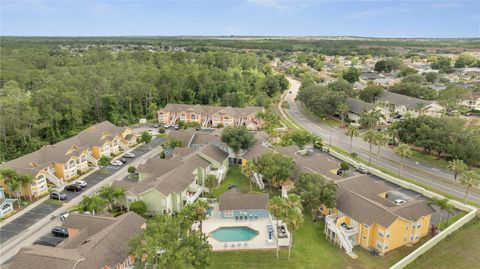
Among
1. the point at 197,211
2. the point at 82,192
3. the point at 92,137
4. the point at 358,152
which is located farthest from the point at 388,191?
the point at 92,137

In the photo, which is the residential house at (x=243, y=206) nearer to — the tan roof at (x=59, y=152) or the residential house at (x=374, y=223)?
the residential house at (x=374, y=223)

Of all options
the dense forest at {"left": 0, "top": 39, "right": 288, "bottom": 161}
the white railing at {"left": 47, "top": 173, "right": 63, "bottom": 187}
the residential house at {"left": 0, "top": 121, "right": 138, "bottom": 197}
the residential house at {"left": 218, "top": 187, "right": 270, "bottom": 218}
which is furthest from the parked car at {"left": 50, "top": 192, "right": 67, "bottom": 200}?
the dense forest at {"left": 0, "top": 39, "right": 288, "bottom": 161}

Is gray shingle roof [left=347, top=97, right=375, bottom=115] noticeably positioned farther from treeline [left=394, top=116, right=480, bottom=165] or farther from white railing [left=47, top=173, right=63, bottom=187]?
white railing [left=47, top=173, right=63, bottom=187]

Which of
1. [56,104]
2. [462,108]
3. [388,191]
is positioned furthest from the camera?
[462,108]

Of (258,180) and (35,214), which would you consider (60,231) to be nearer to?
(35,214)

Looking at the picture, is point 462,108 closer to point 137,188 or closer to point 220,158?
point 220,158

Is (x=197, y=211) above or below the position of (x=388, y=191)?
above

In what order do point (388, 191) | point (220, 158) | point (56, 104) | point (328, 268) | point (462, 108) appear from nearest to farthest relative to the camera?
point (328, 268) → point (388, 191) → point (220, 158) → point (56, 104) → point (462, 108)
